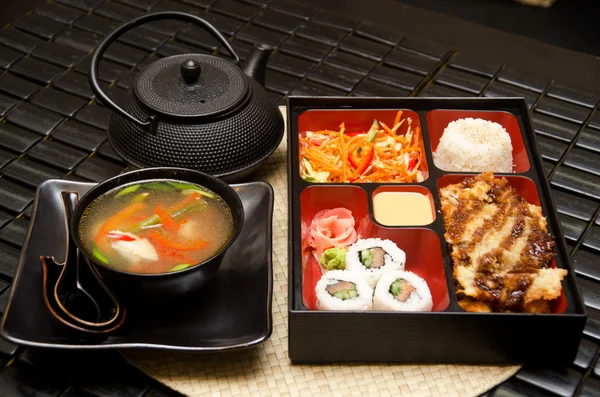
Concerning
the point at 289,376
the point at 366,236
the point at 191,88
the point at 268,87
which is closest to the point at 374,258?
the point at 366,236

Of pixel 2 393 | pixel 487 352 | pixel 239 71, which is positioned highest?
pixel 239 71

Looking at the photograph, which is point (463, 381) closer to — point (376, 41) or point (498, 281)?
point (498, 281)

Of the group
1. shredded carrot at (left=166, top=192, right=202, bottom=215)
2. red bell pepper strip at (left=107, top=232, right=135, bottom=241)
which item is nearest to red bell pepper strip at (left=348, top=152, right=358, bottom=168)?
shredded carrot at (left=166, top=192, right=202, bottom=215)

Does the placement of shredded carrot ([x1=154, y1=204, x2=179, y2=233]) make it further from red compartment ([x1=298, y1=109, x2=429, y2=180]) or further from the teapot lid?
red compartment ([x1=298, y1=109, x2=429, y2=180])

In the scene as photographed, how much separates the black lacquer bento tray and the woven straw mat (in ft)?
0.27

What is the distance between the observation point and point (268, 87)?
10.8ft

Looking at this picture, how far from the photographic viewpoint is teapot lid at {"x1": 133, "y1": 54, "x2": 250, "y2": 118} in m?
2.51

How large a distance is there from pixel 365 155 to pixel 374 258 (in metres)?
0.56

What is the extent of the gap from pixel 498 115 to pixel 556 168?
33cm

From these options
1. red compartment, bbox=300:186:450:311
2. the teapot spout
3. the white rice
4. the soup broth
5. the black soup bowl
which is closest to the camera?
the black soup bowl

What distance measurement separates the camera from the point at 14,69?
330cm

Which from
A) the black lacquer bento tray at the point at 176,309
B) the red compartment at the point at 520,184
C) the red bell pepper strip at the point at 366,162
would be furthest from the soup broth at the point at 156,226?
the red compartment at the point at 520,184

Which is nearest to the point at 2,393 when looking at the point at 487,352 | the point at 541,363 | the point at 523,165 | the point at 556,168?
the point at 487,352

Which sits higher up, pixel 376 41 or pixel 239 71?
pixel 239 71
